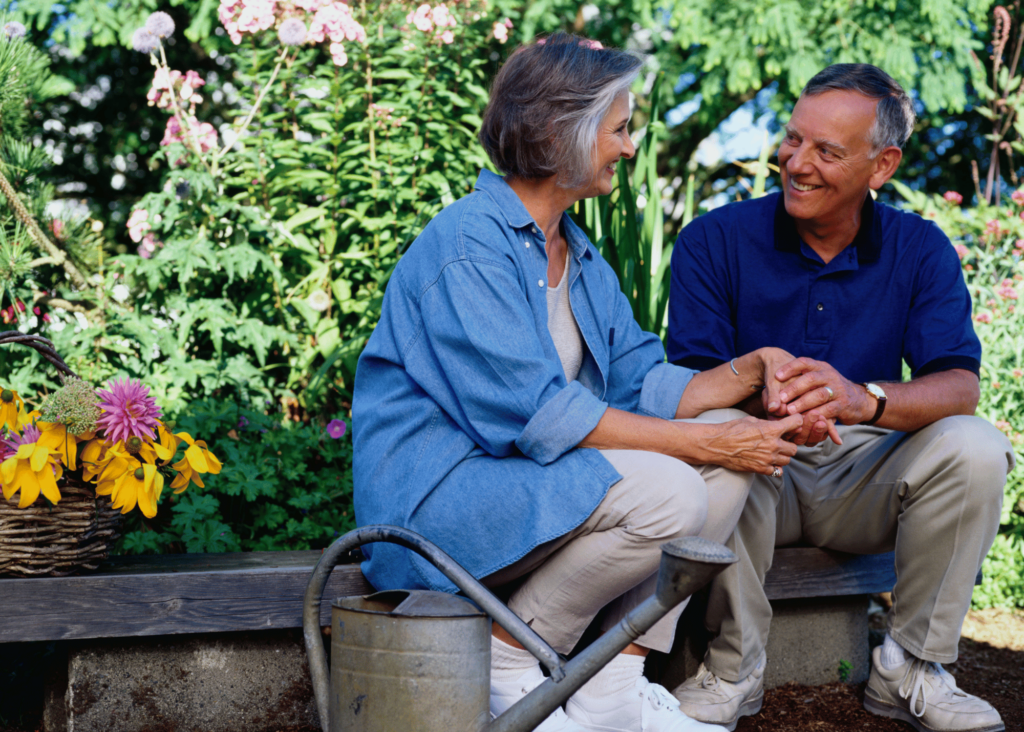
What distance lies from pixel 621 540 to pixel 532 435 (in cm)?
25

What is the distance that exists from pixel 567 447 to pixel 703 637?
2.54 feet

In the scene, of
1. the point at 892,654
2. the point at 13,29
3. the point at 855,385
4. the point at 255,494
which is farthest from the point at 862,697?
the point at 13,29

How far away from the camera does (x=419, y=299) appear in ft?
5.94

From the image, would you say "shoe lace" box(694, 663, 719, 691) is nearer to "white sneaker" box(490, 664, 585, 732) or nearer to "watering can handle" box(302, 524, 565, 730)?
"white sneaker" box(490, 664, 585, 732)

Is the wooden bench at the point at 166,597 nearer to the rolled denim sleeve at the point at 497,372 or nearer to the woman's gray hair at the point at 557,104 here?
the rolled denim sleeve at the point at 497,372

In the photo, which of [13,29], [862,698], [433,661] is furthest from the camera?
[13,29]

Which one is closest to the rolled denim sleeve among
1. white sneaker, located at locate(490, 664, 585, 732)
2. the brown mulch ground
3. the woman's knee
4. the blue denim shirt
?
the blue denim shirt

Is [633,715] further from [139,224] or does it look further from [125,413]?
[139,224]

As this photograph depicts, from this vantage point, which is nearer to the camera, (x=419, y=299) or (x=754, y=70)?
(x=419, y=299)

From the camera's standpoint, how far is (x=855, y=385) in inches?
83.3

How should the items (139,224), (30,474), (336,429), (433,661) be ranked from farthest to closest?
1. (139,224)
2. (336,429)
3. (30,474)
4. (433,661)

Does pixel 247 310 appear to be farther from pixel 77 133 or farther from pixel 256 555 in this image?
pixel 77 133

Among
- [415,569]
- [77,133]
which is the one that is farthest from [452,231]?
[77,133]

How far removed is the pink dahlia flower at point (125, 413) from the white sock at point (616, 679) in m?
0.98
